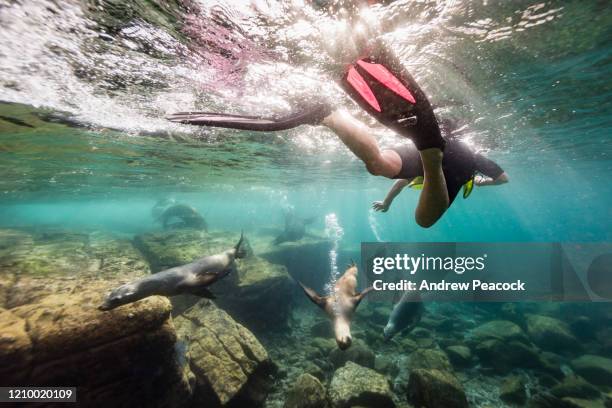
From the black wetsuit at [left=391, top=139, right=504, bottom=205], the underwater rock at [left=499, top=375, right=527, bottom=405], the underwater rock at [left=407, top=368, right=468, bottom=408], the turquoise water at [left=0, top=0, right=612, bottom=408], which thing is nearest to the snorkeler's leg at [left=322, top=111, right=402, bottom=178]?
the black wetsuit at [left=391, top=139, right=504, bottom=205]

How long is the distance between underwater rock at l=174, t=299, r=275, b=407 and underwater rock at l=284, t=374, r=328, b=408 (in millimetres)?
1247

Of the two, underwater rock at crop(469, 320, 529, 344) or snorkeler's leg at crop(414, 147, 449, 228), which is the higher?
snorkeler's leg at crop(414, 147, 449, 228)

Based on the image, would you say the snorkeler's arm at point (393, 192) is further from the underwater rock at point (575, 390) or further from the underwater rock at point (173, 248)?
the underwater rock at point (173, 248)

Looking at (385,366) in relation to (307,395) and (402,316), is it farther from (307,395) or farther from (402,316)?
(307,395)

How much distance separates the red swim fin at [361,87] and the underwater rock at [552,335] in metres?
19.2

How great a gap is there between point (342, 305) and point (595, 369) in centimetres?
1410

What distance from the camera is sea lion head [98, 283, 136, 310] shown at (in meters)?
5.11

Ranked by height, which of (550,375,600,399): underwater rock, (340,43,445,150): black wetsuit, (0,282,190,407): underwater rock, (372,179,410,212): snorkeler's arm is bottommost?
(550,375,600,399): underwater rock

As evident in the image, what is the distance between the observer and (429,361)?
9.77 metres

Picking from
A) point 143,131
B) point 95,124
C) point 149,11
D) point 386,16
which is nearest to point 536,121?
point 386,16

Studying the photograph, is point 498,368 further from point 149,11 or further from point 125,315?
point 149,11

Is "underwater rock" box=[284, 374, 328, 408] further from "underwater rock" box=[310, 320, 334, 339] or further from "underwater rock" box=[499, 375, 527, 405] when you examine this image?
"underwater rock" box=[499, 375, 527, 405]

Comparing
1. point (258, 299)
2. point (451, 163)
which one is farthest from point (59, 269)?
point (451, 163)

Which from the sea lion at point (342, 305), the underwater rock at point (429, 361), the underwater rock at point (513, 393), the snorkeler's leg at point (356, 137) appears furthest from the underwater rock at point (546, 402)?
the snorkeler's leg at point (356, 137)
